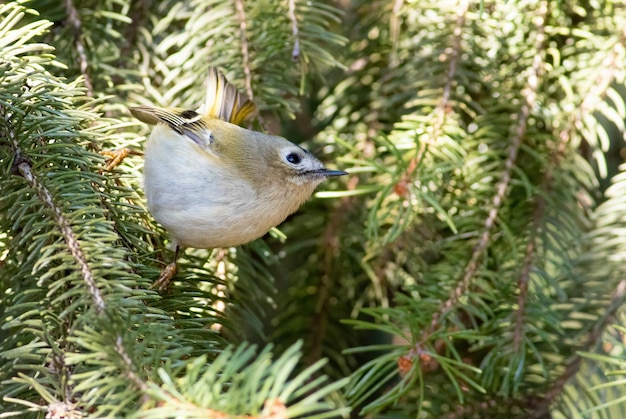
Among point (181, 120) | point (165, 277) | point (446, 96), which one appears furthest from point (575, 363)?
point (181, 120)

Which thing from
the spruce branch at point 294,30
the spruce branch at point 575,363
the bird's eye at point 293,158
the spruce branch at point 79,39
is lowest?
the spruce branch at point 575,363

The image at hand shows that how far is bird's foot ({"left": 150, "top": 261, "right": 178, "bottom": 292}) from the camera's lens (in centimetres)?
114

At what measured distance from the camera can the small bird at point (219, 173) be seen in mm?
1384

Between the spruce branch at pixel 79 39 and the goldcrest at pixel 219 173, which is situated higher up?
the spruce branch at pixel 79 39

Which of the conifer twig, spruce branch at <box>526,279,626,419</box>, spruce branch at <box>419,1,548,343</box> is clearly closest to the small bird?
spruce branch at <box>419,1,548,343</box>

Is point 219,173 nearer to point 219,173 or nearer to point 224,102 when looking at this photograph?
point 219,173

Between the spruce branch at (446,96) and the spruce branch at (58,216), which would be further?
the spruce branch at (446,96)

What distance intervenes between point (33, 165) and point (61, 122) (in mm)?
103

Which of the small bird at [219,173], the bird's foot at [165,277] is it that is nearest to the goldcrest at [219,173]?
the small bird at [219,173]

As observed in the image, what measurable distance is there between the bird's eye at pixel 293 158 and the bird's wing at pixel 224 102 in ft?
0.41

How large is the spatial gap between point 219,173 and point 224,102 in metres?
0.17

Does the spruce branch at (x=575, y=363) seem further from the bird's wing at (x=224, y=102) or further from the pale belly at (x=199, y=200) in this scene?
the bird's wing at (x=224, y=102)

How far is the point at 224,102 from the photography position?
1.60 m

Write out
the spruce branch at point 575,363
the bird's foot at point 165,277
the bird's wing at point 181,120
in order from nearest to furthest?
the bird's foot at point 165,277 < the spruce branch at point 575,363 < the bird's wing at point 181,120
